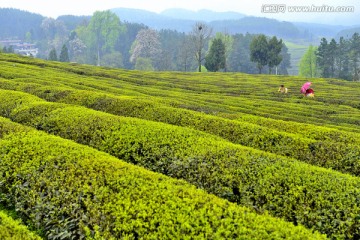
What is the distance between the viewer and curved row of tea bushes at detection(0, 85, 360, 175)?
33.5 feet

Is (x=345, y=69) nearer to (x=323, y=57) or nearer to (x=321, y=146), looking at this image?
(x=323, y=57)

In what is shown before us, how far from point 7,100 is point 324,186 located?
1336 centimetres

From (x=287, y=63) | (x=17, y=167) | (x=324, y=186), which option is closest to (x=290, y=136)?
(x=324, y=186)

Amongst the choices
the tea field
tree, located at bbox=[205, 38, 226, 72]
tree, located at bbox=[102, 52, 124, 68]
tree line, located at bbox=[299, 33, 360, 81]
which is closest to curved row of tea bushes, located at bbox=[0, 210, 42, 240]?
the tea field

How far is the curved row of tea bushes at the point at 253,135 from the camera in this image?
10203mm

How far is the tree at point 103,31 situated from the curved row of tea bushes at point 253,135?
149 metres

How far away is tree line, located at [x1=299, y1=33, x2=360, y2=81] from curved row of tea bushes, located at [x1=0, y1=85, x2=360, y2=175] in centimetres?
8607

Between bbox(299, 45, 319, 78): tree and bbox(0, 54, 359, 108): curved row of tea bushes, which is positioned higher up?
bbox(299, 45, 319, 78): tree

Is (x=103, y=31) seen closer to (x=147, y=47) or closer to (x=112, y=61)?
(x=112, y=61)

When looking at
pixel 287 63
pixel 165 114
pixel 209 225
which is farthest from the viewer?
pixel 287 63

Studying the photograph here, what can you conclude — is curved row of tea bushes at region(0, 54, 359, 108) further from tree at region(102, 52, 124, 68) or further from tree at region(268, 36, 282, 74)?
tree at region(102, 52, 124, 68)

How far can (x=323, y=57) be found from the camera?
9631 centimetres

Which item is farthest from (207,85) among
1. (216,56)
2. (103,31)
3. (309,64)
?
(103,31)

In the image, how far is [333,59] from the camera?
96.6 meters
